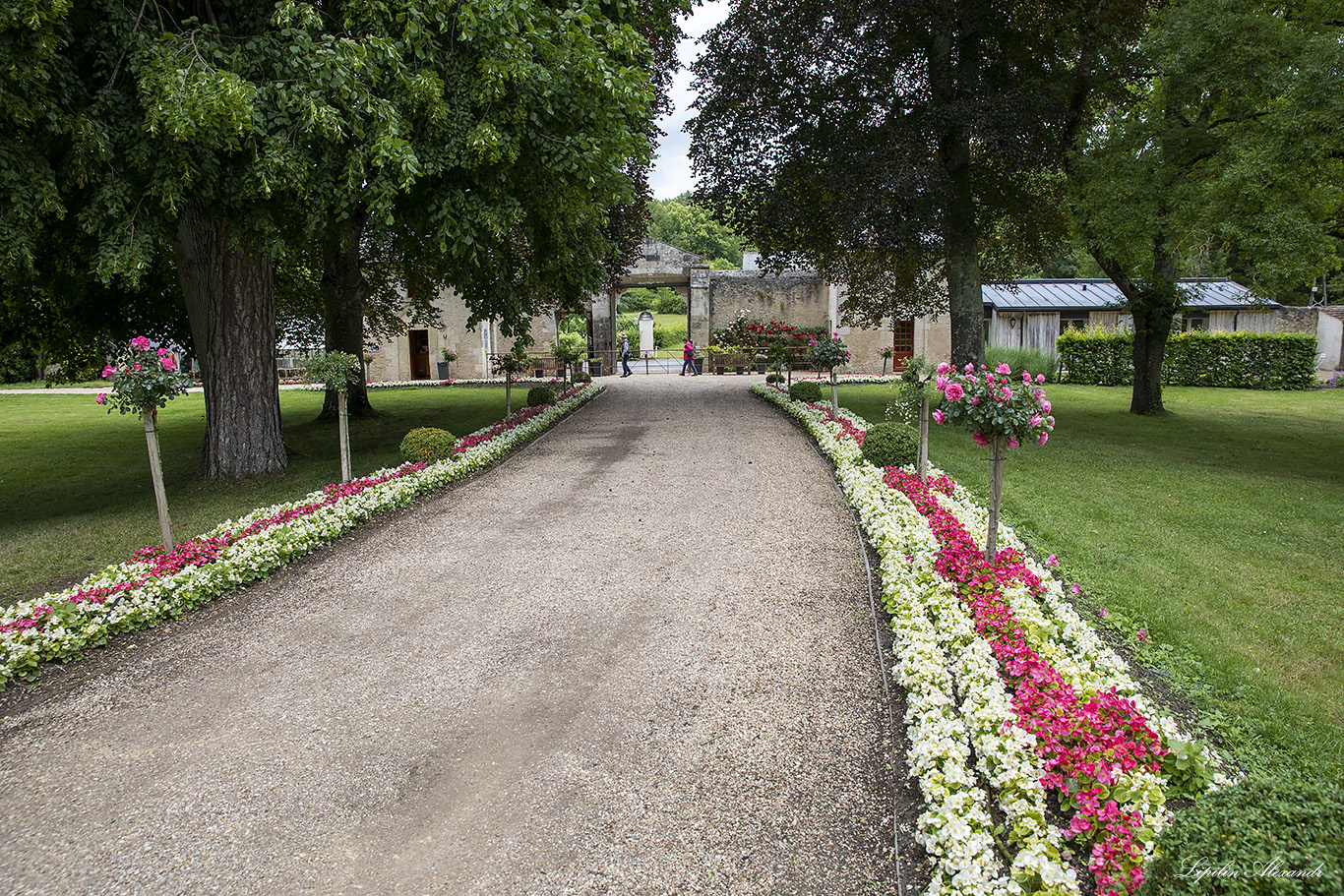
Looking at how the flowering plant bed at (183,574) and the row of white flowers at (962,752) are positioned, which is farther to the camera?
the flowering plant bed at (183,574)

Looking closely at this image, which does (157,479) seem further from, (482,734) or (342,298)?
(342,298)

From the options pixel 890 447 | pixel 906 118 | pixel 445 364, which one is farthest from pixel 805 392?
pixel 445 364

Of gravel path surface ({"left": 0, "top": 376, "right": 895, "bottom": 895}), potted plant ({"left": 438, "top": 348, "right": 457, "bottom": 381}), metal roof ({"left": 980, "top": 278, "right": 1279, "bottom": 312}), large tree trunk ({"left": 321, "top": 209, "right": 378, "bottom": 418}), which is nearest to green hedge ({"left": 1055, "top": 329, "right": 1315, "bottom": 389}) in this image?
metal roof ({"left": 980, "top": 278, "right": 1279, "bottom": 312})

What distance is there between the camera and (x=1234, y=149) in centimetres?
943

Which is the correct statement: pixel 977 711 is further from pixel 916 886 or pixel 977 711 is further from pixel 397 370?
pixel 397 370

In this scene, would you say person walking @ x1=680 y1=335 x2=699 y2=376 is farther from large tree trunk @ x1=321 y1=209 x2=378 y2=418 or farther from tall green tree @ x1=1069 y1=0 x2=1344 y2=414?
tall green tree @ x1=1069 y1=0 x2=1344 y2=414

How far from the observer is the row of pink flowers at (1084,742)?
2812 millimetres

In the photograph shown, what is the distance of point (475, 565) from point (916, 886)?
4.99 metres

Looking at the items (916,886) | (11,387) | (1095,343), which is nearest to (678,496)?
(916,886)

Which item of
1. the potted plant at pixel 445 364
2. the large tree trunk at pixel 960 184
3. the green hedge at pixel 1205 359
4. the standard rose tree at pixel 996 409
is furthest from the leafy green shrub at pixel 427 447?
the green hedge at pixel 1205 359

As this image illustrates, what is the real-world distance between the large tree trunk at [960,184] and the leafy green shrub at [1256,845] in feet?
43.3

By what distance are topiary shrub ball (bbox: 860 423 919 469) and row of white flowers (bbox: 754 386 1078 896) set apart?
3831mm

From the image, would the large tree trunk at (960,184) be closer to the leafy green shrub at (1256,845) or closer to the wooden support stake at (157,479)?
the wooden support stake at (157,479)

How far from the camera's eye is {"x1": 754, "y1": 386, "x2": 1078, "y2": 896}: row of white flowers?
2.89 m
